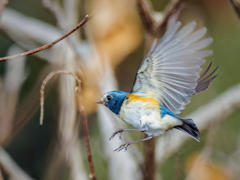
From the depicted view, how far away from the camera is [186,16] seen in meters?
1.91

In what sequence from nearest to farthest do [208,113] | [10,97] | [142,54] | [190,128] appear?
[190,128], [10,97], [208,113], [142,54]

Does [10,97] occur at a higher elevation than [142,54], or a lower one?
higher

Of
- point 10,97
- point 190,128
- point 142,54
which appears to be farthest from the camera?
point 142,54

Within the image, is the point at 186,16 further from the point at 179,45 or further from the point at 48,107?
the point at 179,45

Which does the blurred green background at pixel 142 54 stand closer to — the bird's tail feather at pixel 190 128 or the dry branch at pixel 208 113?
the dry branch at pixel 208 113

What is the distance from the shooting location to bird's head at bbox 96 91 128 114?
65 centimetres

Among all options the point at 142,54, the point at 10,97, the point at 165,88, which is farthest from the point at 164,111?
the point at 142,54

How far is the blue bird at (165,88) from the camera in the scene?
1.93 feet

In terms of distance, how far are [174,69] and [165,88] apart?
0.05 meters

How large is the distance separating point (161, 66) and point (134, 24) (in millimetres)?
1190

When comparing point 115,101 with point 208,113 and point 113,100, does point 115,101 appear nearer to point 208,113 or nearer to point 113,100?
point 113,100

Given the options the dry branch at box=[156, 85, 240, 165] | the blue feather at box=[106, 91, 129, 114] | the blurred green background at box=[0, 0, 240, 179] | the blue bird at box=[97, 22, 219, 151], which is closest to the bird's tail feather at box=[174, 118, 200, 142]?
the blue bird at box=[97, 22, 219, 151]

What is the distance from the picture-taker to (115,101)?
26.2 inches

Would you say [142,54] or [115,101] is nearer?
[115,101]
